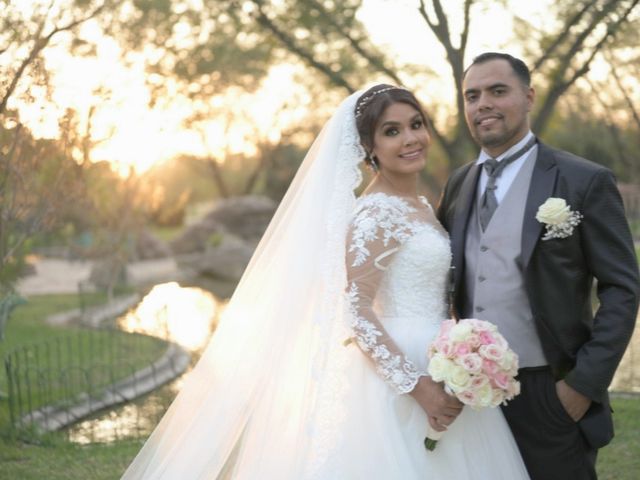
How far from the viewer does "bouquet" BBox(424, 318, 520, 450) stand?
11.1ft

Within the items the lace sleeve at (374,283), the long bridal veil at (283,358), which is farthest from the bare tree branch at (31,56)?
the lace sleeve at (374,283)

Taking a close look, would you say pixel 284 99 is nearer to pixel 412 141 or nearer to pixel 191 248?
pixel 191 248

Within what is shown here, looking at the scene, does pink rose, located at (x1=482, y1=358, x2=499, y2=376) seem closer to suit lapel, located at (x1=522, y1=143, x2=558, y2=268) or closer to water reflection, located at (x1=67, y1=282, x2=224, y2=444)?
suit lapel, located at (x1=522, y1=143, x2=558, y2=268)

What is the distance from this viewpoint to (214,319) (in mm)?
14984

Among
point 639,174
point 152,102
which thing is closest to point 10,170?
point 152,102

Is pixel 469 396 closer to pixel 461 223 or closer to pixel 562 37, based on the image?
pixel 461 223

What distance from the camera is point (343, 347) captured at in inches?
156

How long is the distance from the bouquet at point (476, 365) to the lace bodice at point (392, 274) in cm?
30

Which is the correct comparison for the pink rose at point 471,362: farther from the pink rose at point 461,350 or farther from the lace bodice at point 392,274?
the lace bodice at point 392,274

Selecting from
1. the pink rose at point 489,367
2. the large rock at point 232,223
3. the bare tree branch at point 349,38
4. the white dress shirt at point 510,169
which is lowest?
the large rock at point 232,223

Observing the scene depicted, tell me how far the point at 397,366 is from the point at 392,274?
46 cm

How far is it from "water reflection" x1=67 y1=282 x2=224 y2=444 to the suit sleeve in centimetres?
491

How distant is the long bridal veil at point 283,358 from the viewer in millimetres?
3889

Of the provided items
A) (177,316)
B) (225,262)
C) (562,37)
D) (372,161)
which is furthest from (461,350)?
(225,262)
